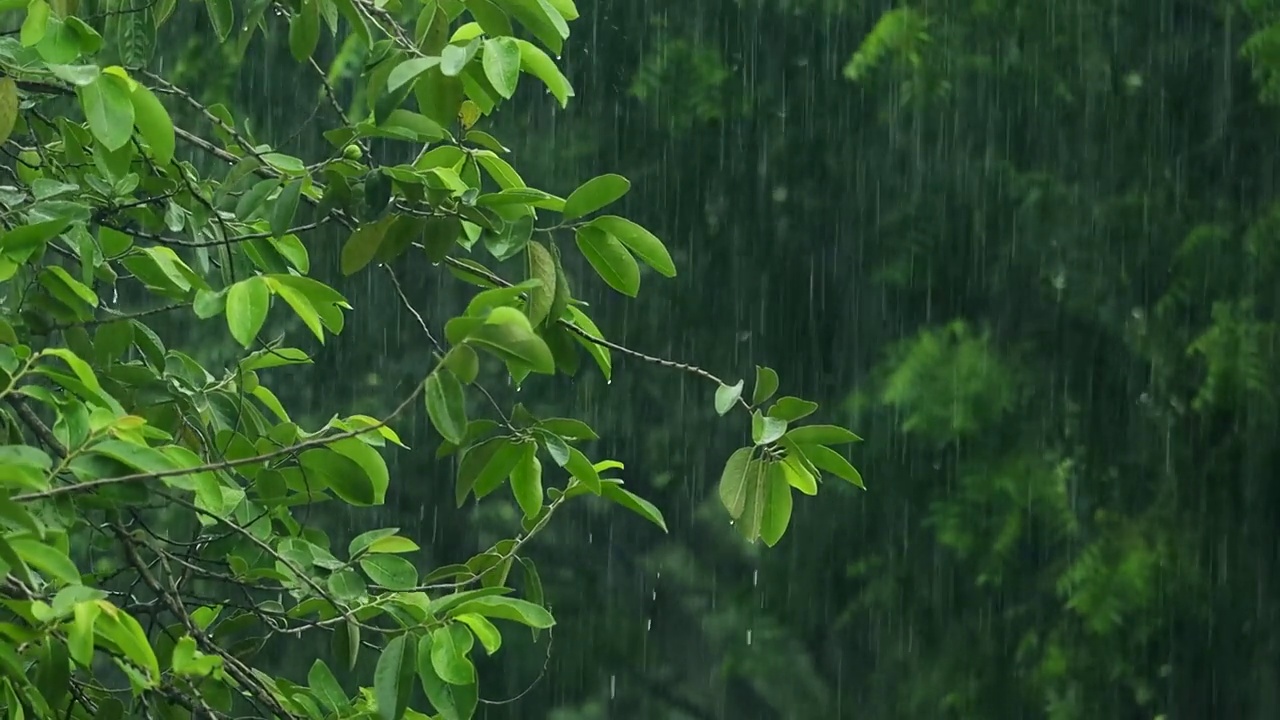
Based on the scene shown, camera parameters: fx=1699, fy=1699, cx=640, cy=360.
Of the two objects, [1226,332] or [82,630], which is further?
[1226,332]

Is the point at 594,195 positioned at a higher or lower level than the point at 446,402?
higher

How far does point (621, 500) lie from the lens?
165 centimetres

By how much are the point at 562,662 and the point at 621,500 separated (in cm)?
608

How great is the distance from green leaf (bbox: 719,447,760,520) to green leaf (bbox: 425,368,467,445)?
1.09 feet

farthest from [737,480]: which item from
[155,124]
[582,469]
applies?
[155,124]

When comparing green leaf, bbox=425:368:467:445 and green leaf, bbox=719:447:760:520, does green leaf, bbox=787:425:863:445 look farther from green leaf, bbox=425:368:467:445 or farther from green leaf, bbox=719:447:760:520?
green leaf, bbox=425:368:467:445

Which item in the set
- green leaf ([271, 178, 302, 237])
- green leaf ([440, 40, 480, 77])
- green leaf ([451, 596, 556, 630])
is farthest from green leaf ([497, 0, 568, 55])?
green leaf ([451, 596, 556, 630])

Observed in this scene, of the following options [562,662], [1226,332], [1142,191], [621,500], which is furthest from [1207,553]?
[621,500]

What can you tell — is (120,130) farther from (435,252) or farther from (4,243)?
(435,252)

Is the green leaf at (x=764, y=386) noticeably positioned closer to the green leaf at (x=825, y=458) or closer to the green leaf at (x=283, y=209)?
the green leaf at (x=825, y=458)

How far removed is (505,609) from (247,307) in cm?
34

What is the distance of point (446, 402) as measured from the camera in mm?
1253

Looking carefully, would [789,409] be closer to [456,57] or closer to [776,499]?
[776,499]

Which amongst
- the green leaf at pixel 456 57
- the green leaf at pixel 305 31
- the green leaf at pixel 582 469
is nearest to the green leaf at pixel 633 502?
the green leaf at pixel 582 469
